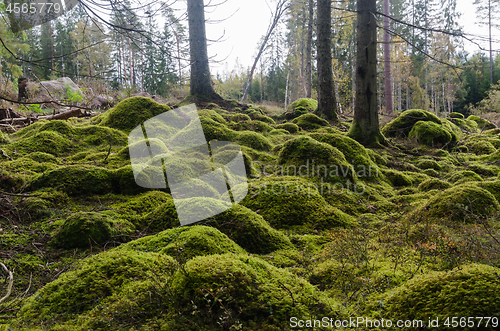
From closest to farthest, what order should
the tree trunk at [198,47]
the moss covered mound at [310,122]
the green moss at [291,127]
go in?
the tree trunk at [198,47], the green moss at [291,127], the moss covered mound at [310,122]

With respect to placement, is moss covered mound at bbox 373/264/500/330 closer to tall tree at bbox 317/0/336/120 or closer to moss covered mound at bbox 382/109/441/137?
moss covered mound at bbox 382/109/441/137

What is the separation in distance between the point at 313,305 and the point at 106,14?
333 centimetres

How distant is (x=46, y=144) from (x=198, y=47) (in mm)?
5900

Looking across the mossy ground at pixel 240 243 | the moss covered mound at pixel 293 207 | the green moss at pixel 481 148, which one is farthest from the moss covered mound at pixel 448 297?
the green moss at pixel 481 148

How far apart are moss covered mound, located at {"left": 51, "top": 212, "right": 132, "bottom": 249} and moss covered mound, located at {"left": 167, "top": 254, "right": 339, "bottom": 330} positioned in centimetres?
176

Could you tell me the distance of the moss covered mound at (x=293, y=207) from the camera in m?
4.00

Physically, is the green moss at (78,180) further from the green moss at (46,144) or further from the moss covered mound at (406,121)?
the moss covered mound at (406,121)

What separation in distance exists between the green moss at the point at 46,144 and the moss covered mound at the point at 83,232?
3473 mm

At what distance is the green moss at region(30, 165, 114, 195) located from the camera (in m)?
4.17

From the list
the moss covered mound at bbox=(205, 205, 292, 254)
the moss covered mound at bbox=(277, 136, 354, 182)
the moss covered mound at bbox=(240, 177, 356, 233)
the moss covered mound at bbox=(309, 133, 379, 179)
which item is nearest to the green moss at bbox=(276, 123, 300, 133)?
the moss covered mound at bbox=(309, 133, 379, 179)

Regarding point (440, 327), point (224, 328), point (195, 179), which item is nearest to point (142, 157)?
point (195, 179)

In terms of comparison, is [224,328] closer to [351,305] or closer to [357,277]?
[351,305]

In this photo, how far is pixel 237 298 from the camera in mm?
1780

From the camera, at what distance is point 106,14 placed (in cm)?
289
